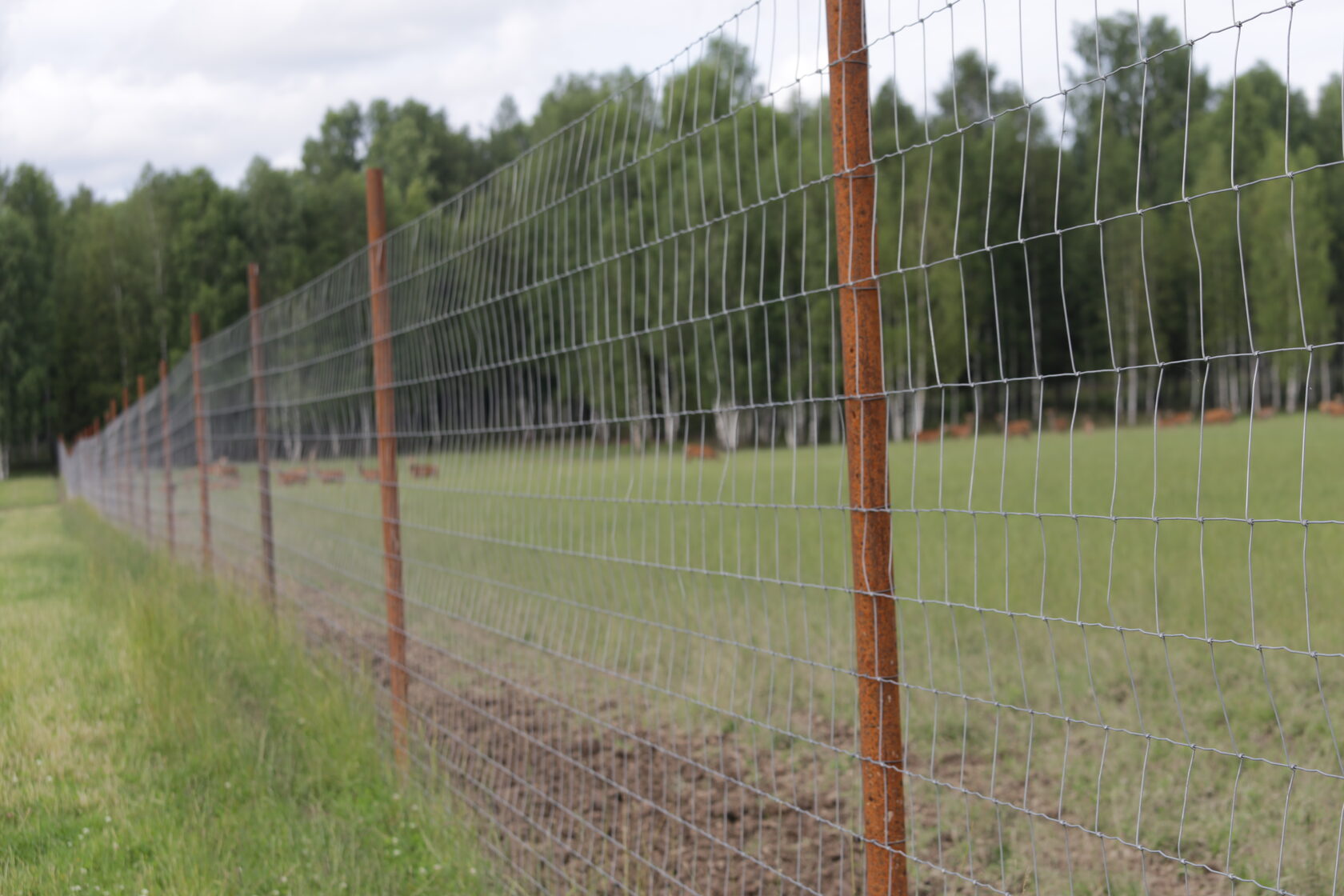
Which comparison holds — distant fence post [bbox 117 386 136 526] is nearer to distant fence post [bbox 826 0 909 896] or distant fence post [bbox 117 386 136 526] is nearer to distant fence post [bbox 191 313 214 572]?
distant fence post [bbox 191 313 214 572]

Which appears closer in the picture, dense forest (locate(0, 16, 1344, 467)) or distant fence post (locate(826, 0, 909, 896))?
distant fence post (locate(826, 0, 909, 896))

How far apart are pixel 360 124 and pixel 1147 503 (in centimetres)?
5938

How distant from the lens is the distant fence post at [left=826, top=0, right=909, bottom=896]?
2.21 meters

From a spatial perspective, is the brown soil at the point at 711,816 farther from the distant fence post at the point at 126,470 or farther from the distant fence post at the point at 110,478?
the distant fence post at the point at 110,478

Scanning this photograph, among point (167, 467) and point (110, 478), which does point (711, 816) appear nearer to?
point (167, 467)

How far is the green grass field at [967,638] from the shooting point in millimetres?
2689

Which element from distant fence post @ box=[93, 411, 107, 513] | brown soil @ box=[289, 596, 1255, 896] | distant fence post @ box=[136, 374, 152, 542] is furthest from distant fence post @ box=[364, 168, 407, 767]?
distant fence post @ box=[93, 411, 107, 513]

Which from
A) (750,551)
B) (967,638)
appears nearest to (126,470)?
(750,551)

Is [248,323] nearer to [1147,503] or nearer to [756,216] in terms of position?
[756,216]

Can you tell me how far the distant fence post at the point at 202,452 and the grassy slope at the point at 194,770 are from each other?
232 cm

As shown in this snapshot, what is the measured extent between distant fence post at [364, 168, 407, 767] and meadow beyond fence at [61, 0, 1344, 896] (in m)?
0.02

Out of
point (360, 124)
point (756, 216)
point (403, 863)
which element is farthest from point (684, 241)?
point (360, 124)

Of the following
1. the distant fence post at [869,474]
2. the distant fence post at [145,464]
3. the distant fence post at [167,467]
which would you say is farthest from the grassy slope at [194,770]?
the distant fence post at [145,464]

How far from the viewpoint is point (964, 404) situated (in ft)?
136
